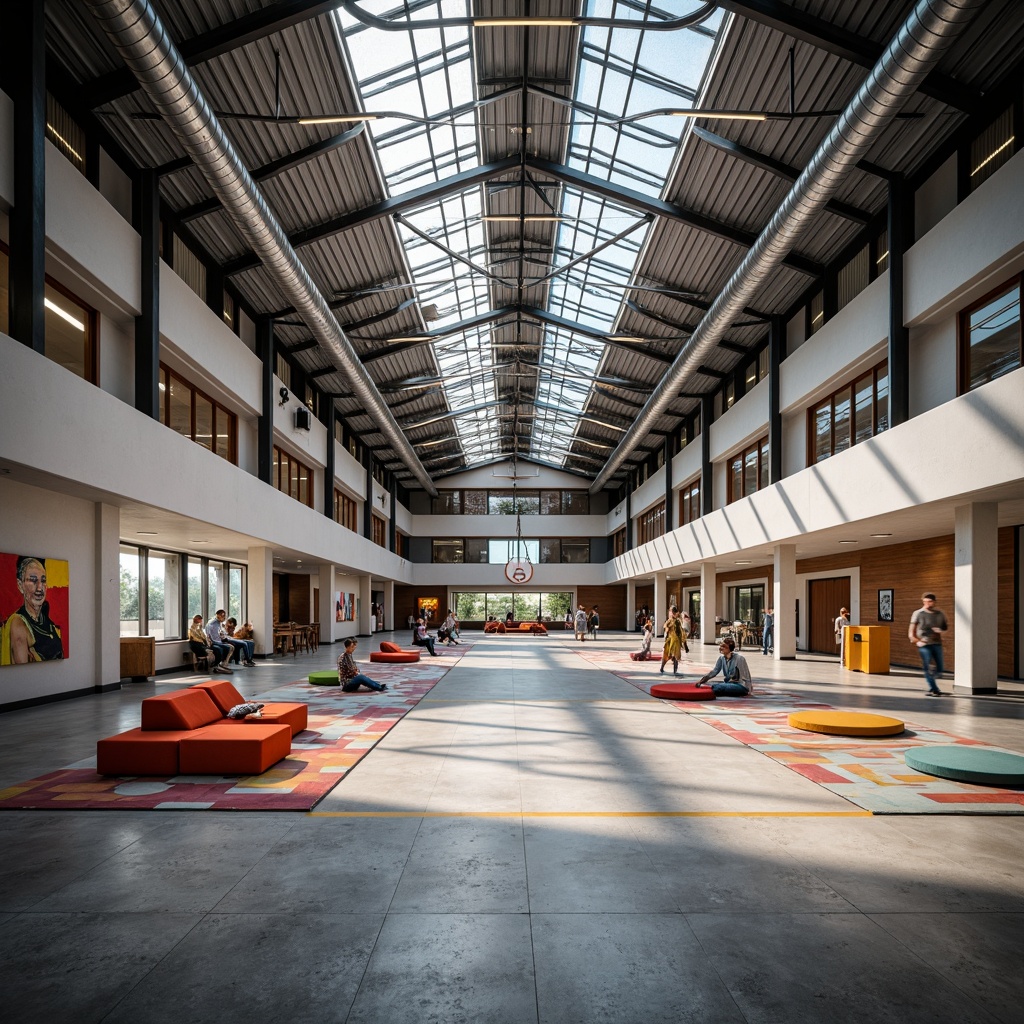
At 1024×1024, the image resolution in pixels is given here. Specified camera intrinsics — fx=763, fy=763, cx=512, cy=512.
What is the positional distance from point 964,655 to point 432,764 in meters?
10.6

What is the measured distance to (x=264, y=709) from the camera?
31.2ft

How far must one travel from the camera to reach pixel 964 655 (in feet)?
45.2

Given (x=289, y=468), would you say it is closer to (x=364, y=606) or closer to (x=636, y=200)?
(x=636, y=200)

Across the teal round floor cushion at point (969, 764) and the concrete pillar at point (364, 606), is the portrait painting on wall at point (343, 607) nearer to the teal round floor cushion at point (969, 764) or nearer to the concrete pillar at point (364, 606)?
the concrete pillar at point (364, 606)

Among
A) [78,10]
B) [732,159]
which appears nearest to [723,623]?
[732,159]

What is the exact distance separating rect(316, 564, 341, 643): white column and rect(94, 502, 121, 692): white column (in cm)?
1494

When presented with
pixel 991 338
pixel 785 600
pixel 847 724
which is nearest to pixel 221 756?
pixel 847 724

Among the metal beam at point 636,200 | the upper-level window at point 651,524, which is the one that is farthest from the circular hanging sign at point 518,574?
the metal beam at point 636,200

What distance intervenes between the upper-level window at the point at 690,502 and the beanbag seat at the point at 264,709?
23230 mm

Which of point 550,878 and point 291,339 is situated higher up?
point 291,339

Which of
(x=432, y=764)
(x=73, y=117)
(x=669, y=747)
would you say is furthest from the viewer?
(x=73, y=117)

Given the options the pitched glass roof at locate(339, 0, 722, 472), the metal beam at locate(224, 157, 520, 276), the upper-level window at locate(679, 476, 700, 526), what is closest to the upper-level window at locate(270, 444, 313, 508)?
the pitched glass roof at locate(339, 0, 722, 472)

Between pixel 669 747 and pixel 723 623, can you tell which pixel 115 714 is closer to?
pixel 669 747

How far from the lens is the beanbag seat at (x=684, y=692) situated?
13.3m
